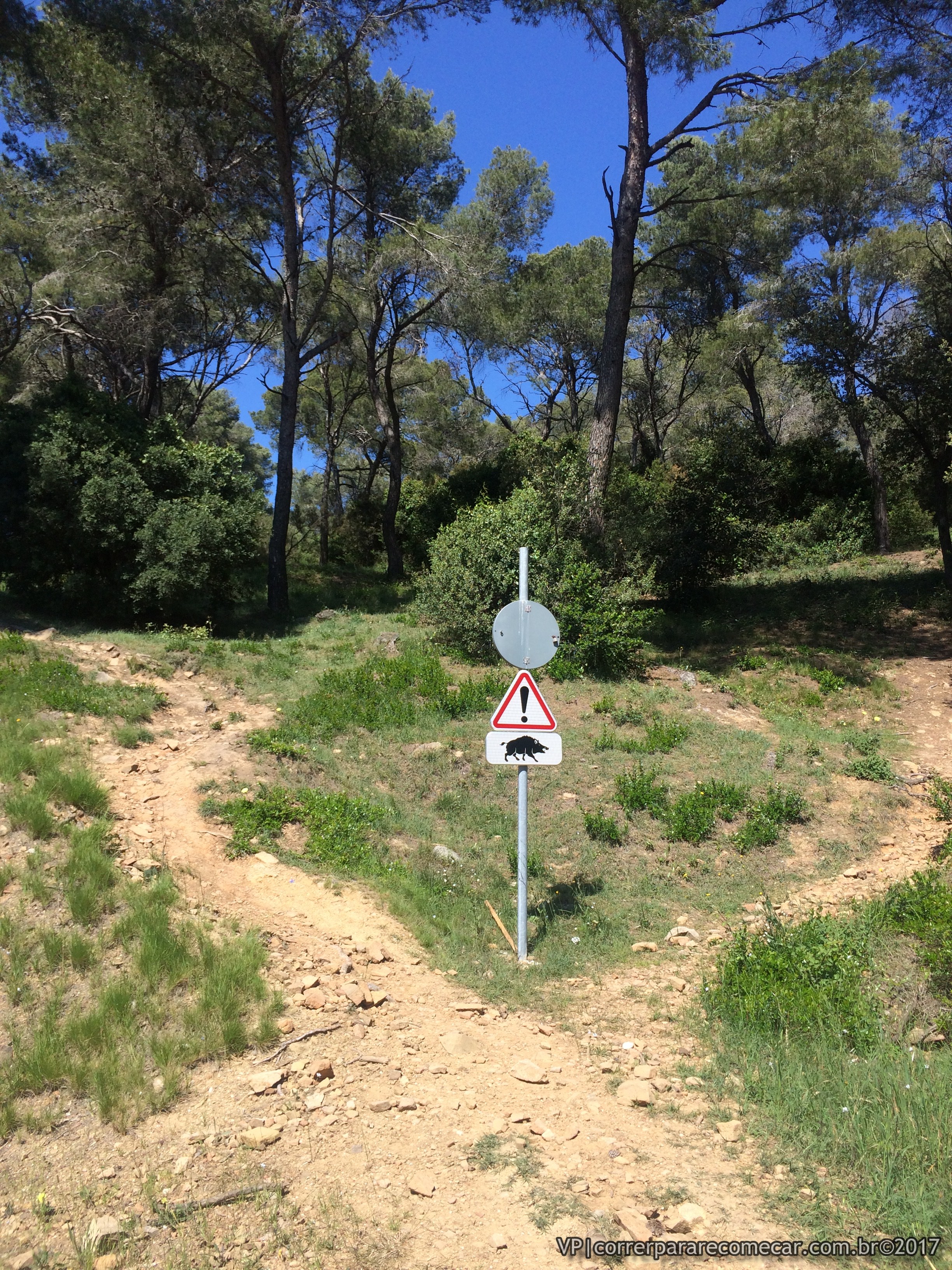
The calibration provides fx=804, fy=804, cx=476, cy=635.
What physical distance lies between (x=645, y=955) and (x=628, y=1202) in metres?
2.39

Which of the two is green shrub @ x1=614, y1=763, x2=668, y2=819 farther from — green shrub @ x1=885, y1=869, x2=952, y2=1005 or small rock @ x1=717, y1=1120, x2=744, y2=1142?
→ small rock @ x1=717, y1=1120, x2=744, y2=1142

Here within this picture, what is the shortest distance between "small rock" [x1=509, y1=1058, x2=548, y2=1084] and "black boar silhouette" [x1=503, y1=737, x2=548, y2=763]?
5.86 ft

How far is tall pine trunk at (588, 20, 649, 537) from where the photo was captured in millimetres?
12789

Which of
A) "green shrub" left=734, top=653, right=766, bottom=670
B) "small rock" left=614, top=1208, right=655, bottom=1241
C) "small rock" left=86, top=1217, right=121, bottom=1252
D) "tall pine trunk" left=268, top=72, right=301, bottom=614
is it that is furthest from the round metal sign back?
"tall pine trunk" left=268, top=72, right=301, bottom=614

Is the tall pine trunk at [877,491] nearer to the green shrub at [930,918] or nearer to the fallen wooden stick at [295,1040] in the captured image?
the green shrub at [930,918]

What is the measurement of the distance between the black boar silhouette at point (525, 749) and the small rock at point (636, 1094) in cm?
194

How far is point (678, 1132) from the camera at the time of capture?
11.9ft

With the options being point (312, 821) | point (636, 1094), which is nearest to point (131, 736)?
point (312, 821)

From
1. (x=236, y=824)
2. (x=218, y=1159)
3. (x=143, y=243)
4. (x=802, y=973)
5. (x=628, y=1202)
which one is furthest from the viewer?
(x=143, y=243)

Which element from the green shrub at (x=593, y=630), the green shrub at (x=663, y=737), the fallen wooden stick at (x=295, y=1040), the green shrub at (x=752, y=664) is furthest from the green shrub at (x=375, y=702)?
the green shrub at (x=752, y=664)

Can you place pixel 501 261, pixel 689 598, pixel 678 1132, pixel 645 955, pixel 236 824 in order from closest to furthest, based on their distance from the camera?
pixel 678 1132
pixel 645 955
pixel 236 824
pixel 689 598
pixel 501 261

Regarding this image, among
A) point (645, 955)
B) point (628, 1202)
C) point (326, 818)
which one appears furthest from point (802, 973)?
point (326, 818)

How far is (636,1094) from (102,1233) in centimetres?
235

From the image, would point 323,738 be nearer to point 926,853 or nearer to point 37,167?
point 926,853
